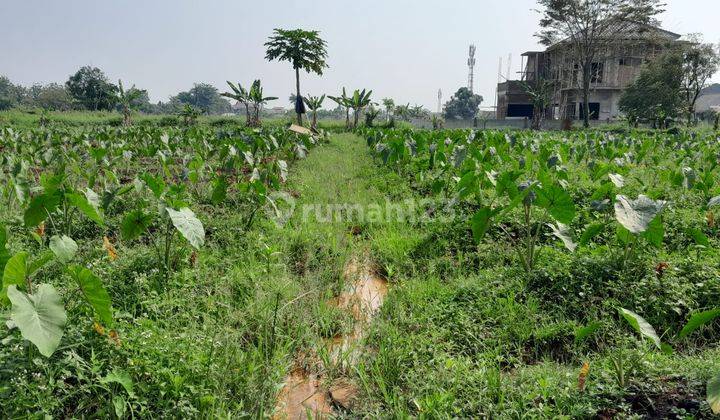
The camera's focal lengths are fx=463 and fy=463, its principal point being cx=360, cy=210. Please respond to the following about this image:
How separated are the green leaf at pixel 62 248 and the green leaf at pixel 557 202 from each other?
8.96 feet

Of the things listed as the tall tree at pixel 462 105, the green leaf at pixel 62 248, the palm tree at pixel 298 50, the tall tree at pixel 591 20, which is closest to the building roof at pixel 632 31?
the tall tree at pixel 591 20

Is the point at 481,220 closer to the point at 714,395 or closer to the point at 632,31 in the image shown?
the point at 714,395

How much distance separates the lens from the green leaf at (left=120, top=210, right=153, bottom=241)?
2.93 m

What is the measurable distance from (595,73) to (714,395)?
40925 millimetres

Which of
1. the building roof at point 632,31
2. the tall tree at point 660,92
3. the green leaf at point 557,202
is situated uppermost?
the building roof at point 632,31

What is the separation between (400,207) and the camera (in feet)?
17.1

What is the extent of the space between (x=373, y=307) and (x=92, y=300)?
1.67m

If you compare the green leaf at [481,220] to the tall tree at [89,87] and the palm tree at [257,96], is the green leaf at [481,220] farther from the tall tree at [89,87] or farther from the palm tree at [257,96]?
the tall tree at [89,87]

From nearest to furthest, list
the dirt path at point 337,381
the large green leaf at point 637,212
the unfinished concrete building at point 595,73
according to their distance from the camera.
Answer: the dirt path at point 337,381 < the large green leaf at point 637,212 < the unfinished concrete building at point 595,73

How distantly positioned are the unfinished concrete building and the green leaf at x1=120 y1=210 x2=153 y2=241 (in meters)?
34.9

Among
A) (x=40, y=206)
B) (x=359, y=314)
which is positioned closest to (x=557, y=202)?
(x=359, y=314)

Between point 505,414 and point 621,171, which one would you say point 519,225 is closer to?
point 621,171

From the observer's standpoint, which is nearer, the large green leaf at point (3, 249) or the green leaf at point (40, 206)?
the large green leaf at point (3, 249)

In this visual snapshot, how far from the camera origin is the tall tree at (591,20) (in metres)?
29.2
